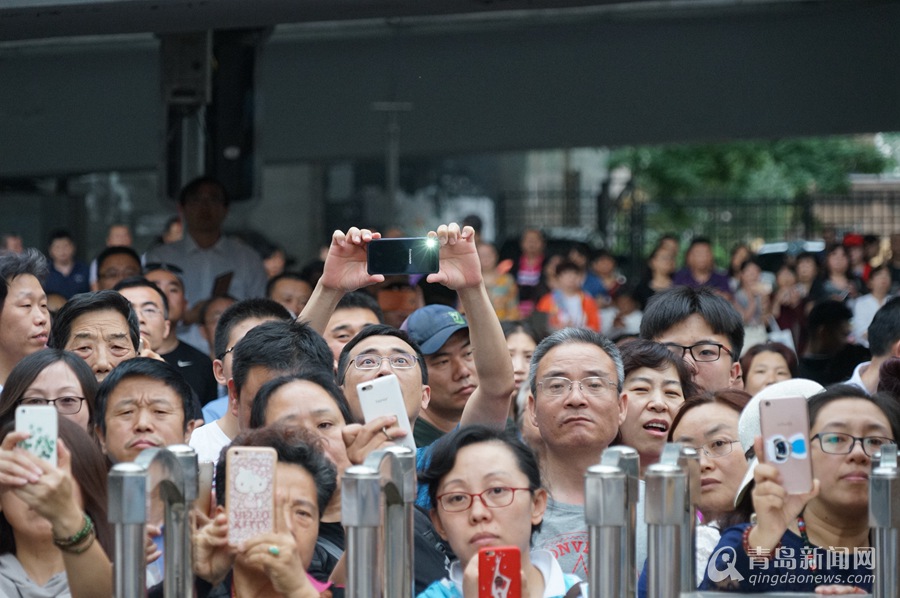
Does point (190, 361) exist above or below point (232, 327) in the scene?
below

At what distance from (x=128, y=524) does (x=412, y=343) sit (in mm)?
2216

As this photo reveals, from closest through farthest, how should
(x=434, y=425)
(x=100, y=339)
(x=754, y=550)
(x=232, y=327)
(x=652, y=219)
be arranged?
(x=754, y=550), (x=100, y=339), (x=434, y=425), (x=232, y=327), (x=652, y=219)

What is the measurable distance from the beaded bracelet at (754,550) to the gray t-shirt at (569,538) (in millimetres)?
422

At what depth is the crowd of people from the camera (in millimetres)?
3000

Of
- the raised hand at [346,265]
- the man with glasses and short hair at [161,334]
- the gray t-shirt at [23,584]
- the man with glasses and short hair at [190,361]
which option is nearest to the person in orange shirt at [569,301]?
the man with glasses and short hair at [190,361]

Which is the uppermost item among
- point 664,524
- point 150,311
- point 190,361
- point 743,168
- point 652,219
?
point 743,168

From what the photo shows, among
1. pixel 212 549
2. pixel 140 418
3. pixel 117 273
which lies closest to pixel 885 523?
pixel 212 549

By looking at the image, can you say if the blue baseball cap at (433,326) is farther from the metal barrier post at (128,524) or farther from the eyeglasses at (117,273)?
the eyeglasses at (117,273)

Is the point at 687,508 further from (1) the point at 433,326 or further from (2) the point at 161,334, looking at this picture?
(2) the point at 161,334

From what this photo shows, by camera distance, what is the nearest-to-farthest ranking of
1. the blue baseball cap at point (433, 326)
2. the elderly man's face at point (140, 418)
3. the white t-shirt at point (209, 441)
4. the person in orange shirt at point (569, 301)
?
1. the elderly man's face at point (140, 418)
2. the white t-shirt at point (209, 441)
3. the blue baseball cap at point (433, 326)
4. the person in orange shirt at point (569, 301)

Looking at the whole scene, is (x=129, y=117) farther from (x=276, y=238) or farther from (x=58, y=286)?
(x=276, y=238)

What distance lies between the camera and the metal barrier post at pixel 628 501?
279cm

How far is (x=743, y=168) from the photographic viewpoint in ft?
94.2

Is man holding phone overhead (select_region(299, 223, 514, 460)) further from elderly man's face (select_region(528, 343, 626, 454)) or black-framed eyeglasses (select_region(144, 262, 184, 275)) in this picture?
black-framed eyeglasses (select_region(144, 262, 184, 275))
